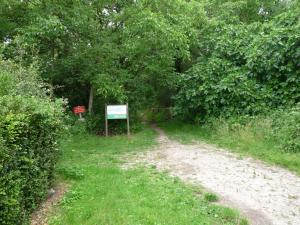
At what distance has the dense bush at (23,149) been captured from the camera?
12.5ft

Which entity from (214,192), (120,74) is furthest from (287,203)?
(120,74)

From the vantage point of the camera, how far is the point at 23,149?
4.37 meters

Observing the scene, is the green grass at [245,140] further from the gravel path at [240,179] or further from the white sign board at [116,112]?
the white sign board at [116,112]

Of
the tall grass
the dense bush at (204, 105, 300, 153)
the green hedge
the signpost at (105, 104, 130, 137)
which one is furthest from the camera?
the signpost at (105, 104, 130, 137)

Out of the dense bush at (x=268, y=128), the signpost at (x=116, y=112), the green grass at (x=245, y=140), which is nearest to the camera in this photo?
the green grass at (x=245, y=140)

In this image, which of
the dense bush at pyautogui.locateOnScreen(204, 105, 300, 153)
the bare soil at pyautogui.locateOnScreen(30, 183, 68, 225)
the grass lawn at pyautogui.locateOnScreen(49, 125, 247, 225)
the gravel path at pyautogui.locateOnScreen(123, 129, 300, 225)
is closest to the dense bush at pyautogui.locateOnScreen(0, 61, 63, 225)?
the bare soil at pyautogui.locateOnScreen(30, 183, 68, 225)

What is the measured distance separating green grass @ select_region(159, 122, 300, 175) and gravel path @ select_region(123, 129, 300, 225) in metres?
0.37

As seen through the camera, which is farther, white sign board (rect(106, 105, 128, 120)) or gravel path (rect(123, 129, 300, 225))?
white sign board (rect(106, 105, 128, 120))

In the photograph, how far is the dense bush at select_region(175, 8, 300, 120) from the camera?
11625 mm

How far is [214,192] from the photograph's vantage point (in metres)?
5.99

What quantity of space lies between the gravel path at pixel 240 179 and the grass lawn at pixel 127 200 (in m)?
0.42

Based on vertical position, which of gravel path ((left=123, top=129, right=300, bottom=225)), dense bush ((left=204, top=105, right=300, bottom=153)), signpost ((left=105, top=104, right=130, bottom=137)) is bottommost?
gravel path ((left=123, top=129, right=300, bottom=225))

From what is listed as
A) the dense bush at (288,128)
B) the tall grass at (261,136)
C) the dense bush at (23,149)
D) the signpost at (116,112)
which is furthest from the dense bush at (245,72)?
the dense bush at (23,149)

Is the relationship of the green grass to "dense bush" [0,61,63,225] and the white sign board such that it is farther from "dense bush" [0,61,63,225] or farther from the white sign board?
"dense bush" [0,61,63,225]
